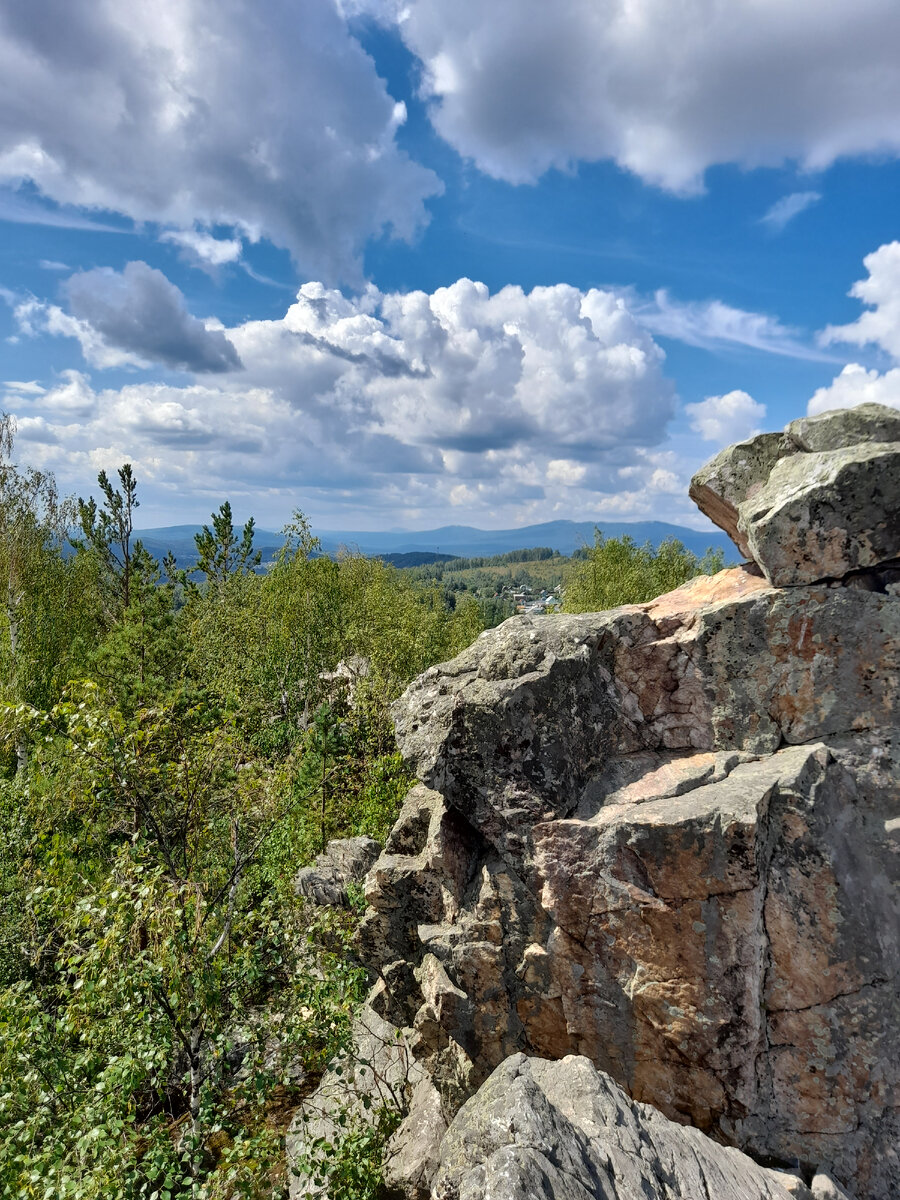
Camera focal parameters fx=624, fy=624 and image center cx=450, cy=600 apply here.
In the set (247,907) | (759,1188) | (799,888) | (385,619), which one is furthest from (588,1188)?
(385,619)

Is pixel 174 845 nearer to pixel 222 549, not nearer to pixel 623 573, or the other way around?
pixel 222 549

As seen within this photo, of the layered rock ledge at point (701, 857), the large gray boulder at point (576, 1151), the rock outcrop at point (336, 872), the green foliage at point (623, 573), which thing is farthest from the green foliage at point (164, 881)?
the green foliage at point (623, 573)

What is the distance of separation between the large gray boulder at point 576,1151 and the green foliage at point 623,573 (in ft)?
140

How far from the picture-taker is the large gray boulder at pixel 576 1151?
727cm

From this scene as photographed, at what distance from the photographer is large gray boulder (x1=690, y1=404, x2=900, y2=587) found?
12.2m

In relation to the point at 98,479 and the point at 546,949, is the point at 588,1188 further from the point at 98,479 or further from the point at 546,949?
the point at 98,479

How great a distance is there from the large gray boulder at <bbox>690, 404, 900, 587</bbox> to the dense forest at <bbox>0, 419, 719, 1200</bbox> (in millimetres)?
11803

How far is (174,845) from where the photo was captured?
16188 mm

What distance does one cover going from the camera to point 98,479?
3528cm

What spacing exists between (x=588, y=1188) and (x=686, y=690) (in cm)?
860

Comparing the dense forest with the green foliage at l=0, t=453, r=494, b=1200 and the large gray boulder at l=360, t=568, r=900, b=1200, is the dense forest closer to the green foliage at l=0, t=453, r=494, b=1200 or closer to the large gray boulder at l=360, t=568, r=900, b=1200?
the green foliage at l=0, t=453, r=494, b=1200

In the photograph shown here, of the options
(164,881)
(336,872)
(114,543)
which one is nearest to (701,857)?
(164,881)

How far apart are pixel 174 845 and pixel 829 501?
17.3 metres

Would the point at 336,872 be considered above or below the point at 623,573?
below
